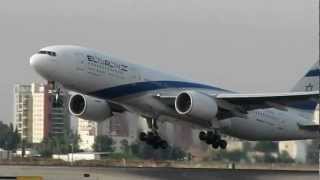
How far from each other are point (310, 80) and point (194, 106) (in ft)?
49.6

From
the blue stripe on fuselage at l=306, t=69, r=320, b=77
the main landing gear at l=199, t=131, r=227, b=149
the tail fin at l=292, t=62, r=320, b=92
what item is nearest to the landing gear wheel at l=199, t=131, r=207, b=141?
the main landing gear at l=199, t=131, r=227, b=149

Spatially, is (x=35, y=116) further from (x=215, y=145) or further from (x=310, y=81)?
(x=215, y=145)

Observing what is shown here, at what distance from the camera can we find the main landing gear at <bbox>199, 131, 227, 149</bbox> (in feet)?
153

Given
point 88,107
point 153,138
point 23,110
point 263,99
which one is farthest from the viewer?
point 23,110

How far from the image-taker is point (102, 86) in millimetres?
42000

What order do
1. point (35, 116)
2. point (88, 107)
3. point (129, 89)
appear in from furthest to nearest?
point (35, 116)
point (88, 107)
point (129, 89)

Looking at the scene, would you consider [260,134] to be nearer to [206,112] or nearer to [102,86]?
[206,112]

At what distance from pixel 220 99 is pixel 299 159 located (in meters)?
6.63

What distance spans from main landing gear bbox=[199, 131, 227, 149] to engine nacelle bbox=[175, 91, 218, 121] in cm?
345

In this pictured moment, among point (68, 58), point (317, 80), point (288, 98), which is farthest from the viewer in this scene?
point (317, 80)

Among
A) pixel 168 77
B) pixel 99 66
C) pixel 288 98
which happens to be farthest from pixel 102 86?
pixel 288 98

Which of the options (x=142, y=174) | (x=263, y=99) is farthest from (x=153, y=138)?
(x=263, y=99)

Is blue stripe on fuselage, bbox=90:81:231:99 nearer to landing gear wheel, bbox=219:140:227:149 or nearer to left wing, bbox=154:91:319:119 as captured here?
left wing, bbox=154:91:319:119

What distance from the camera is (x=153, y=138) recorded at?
47.6 meters
